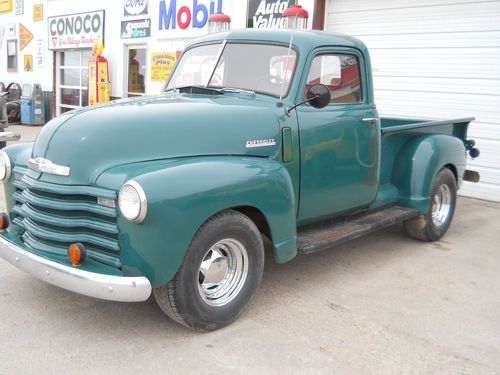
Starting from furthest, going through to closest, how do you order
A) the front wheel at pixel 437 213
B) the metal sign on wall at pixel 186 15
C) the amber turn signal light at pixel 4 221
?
the metal sign on wall at pixel 186 15 < the front wheel at pixel 437 213 < the amber turn signal light at pixel 4 221

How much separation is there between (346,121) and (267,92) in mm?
760

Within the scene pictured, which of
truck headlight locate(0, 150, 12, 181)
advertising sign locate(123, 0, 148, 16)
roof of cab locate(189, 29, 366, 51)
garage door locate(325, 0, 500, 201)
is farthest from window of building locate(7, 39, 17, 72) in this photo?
truck headlight locate(0, 150, 12, 181)

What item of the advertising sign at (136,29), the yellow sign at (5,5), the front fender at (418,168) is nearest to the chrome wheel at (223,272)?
the front fender at (418,168)

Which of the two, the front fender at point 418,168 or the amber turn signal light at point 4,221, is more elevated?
the front fender at point 418,168

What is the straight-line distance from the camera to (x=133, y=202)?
2.87m

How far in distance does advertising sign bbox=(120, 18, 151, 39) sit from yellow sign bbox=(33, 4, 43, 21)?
4736mm

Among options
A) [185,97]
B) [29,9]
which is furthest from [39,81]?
[185,97]

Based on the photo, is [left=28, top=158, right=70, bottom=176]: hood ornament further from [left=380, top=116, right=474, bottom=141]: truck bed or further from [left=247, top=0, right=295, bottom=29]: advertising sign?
[left=247, top=0, right=295, bottom=29]: advertising sign

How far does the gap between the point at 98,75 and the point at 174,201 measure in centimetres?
1134

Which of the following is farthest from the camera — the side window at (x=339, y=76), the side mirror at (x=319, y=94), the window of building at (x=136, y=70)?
the window of building at (x=136, y=70)

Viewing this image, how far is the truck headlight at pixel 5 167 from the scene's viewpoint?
379cm

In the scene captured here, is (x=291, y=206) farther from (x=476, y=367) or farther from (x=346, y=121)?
(x=476, y=367)

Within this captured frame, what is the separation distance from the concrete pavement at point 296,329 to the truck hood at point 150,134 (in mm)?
993

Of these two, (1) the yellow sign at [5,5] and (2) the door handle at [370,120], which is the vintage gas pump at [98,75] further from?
(2) the door handle at [370,120]
